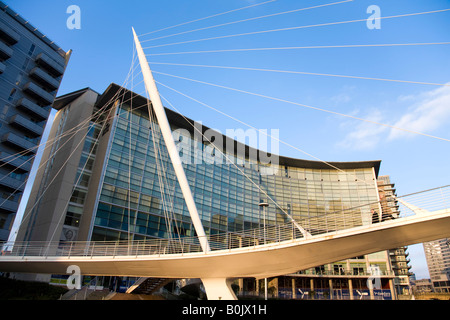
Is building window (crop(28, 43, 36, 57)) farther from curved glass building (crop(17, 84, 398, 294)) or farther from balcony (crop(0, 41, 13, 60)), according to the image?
curved glass building (crop(17, 84, 398, 294))

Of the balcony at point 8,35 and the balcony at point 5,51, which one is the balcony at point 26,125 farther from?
the balcony at point 8,35

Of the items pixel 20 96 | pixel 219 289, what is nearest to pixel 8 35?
pixel 20 96

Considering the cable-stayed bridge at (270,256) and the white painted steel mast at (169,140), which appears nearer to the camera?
the cable-stayed bridge at (270,256)

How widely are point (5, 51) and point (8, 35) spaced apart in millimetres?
2640

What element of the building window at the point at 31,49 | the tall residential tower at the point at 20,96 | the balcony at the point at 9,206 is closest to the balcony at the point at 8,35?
the tall residential tower at the point at 20,96

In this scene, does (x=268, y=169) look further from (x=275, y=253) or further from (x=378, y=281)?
(x=275, y=253)

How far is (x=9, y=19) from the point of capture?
150ft

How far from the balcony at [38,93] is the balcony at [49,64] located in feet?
15.3

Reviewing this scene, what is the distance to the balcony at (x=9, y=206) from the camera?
131 feet

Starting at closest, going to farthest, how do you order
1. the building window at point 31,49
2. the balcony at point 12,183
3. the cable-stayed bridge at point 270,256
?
the cable-stayed bridge at point 270,256 → the balcony at point 12,183 → the building window at point 31,49

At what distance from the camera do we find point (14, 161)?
42812 millimetres

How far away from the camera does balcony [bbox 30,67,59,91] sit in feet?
157

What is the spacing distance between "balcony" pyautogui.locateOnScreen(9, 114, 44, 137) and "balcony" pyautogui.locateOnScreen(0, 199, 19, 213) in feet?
34.7
